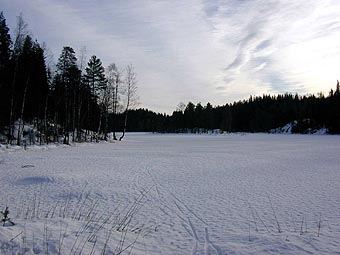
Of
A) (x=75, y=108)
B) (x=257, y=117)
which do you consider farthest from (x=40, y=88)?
(x=257, y=117)

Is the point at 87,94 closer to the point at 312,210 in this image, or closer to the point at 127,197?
the point at 127,197

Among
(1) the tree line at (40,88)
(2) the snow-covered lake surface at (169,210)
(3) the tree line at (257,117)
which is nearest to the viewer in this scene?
(2) the snow-covered lake surface at (169,210)

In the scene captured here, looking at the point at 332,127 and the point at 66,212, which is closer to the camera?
the point at 66,212

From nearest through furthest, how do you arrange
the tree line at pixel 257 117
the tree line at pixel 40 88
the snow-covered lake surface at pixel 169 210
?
the snow-covered lake surface at pixel 169 210 < the tree line at pixel 40 88 < the tree line at pixel 257 117

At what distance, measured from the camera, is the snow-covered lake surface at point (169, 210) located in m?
5.36

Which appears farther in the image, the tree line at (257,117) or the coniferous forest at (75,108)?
the tree line at (257,117)

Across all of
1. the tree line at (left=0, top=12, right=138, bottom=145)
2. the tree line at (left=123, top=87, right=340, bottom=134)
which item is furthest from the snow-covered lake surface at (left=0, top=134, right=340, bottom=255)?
the tree line at (left=123, top=87, right=340, bottom=134)

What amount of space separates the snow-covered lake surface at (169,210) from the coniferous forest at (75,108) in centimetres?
1706

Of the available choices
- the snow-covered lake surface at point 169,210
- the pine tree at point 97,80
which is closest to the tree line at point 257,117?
the pine tree at point 97,80

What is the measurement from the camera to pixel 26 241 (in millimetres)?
4613

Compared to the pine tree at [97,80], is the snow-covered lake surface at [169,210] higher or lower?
lower

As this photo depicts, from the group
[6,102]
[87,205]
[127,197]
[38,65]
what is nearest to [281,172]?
[127,197]

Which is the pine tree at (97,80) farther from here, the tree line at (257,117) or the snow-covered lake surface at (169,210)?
the tree line at (257,117)

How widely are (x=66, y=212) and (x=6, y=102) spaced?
28508 mm
